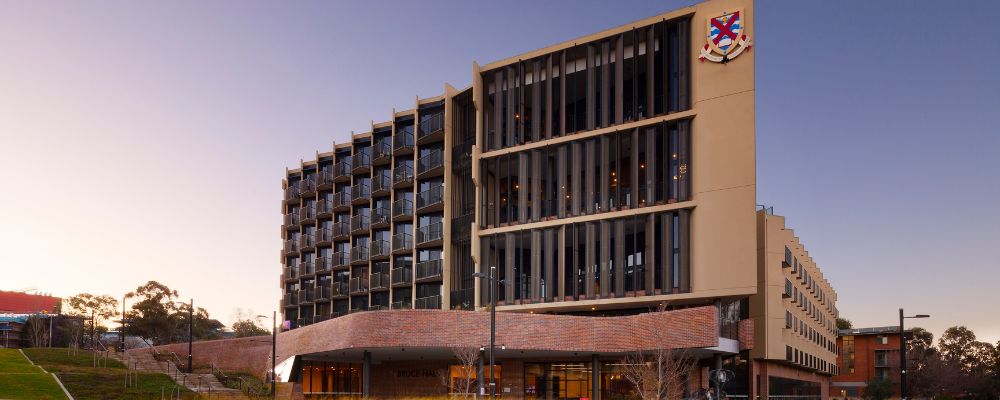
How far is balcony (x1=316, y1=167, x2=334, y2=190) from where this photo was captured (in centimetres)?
8206

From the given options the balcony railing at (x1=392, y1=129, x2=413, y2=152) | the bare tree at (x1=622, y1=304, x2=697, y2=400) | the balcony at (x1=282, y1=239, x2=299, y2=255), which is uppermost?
the balcony railing at (x1=392, y1=129, x2=413, y2=152)

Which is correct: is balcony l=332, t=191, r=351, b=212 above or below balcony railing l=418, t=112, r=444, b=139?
below

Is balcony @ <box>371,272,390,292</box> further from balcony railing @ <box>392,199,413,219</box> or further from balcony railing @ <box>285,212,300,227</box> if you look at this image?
balcony railing @ <box>285,212,300,227</box>

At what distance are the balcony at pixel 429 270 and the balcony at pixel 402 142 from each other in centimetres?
1075

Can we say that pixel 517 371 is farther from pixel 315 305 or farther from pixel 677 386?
pixel 315 305

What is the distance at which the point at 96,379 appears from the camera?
4750cm

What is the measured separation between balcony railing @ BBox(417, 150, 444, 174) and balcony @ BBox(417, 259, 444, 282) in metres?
7.43

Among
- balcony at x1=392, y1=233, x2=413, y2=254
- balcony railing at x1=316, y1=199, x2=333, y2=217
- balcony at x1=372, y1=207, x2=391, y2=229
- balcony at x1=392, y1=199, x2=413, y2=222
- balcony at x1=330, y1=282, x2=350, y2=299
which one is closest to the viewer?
balcony at x1=392, y1=233, x2=413, y2=254

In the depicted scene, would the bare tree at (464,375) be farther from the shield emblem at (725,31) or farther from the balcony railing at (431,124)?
the shield emblem at (725,31)

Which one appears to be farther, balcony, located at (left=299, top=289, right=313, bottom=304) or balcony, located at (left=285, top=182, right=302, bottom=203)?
balcony, located at (left=285, top=182, right=302, bottom=203)

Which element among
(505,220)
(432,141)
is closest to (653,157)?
(505,220)

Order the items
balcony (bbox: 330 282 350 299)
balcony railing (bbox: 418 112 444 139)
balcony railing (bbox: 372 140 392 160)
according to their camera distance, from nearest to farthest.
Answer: balcony railing (bbox: 418 112 444 139), balcony railing (bbox: 372 140 392 160), balcony (bbox: 330 282 350 299)

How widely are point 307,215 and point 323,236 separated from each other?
4.65 m

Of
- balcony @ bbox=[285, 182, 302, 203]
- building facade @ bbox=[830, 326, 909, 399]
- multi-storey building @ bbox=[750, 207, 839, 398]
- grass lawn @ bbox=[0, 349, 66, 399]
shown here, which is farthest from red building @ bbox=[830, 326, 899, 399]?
grass lawn @ bbox=[0, 349, 66, 399]
